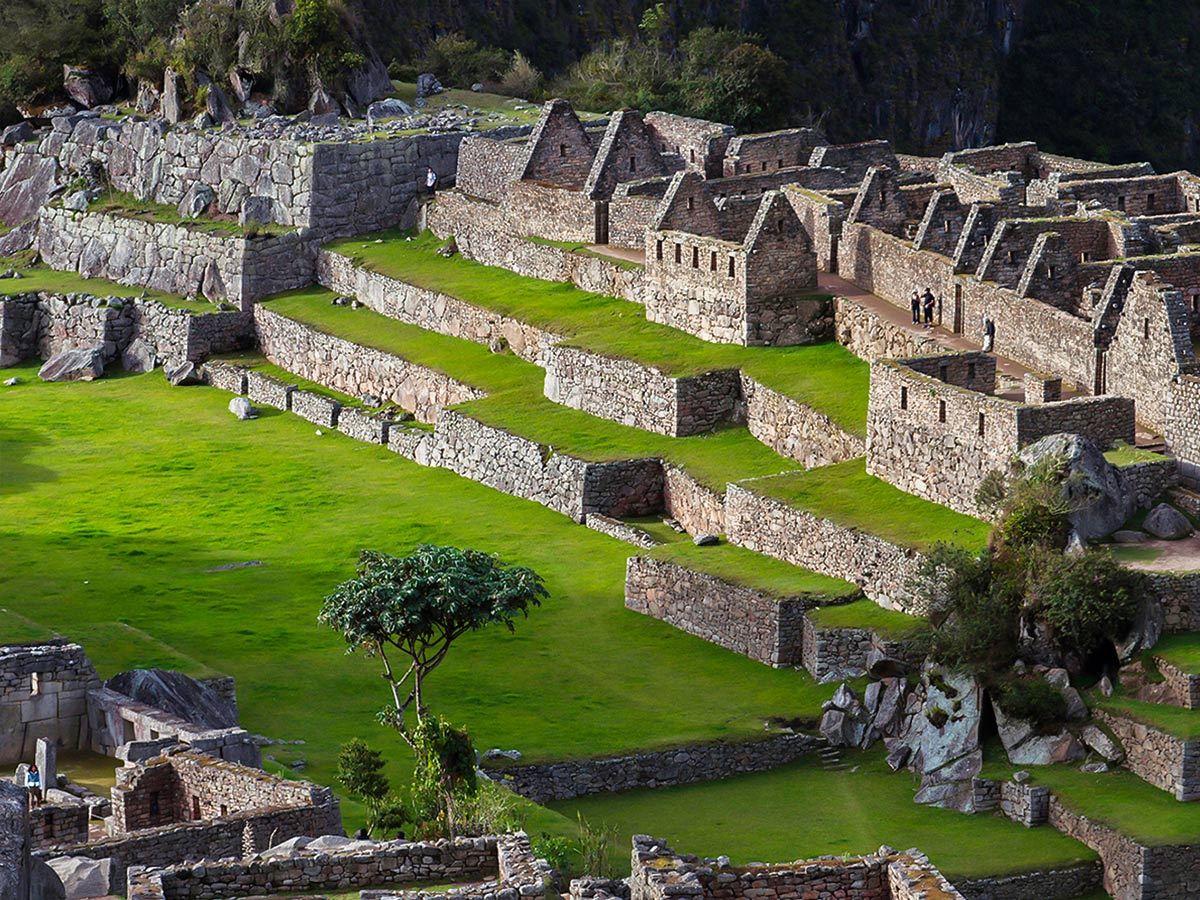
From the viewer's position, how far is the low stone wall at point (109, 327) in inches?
2441

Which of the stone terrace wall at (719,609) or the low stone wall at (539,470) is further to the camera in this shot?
the low stone wall at (539,470)

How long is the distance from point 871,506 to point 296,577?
8.81 meters

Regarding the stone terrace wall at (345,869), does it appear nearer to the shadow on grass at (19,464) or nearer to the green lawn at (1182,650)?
the green lawn at (1182,650)

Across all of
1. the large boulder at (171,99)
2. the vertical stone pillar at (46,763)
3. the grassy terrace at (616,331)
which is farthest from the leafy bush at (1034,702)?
the large boulder at (171,99)

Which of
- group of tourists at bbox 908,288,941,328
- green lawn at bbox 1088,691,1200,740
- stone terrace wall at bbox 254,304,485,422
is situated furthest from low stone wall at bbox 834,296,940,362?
green lawn at bbox 1088,691,1200,740

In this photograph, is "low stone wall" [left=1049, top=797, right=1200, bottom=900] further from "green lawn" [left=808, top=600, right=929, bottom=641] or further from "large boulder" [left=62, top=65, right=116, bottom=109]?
"large boulder" [left=62, top=65, right=116, bottom=109]

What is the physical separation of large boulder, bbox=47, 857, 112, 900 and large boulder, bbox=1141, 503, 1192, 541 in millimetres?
17692

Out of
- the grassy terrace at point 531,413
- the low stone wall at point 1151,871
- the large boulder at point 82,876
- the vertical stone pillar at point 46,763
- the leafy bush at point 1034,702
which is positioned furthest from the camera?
the grassy terrace at point 531,413

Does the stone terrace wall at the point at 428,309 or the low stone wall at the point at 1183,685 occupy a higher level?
the low stone wall at the point at 1183,685

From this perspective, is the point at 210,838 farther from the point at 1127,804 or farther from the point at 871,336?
the point at 871,336

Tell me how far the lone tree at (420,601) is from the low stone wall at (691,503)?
27.0ft

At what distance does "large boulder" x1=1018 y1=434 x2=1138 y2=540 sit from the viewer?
132 feet

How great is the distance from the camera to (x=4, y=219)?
236ft

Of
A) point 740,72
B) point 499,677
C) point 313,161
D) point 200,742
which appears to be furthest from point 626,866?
point 740,72
